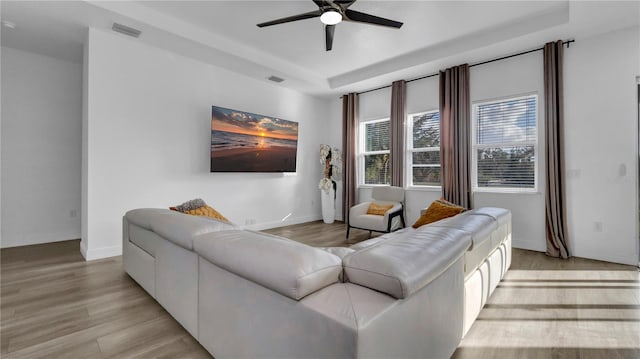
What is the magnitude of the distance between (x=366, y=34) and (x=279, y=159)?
263cm

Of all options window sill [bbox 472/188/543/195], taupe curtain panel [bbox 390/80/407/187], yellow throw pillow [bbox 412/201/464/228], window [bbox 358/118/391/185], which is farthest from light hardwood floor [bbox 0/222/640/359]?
window [bbox 358/118/391/185]

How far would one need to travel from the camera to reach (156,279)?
2.17 meters

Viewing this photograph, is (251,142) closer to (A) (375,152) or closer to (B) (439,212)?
(A) (375,152)

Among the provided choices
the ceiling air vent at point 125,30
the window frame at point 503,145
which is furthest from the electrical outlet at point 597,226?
the ceiling air vent at point 125,30

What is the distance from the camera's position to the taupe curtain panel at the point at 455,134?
459 centimetres

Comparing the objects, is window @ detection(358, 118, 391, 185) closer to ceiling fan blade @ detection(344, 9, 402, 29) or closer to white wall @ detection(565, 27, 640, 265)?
white wall @ detection(565, 27, 640, 265)

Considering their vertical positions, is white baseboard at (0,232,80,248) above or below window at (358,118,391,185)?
below

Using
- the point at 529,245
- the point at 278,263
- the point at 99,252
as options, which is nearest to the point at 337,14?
the point at 278,263

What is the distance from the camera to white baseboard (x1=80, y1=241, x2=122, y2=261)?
3.50m

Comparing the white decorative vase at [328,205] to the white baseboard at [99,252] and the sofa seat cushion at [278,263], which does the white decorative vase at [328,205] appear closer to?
the white baseboard at [99,252]

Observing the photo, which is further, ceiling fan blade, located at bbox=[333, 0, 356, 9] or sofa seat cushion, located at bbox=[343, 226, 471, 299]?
ceiling fan blade, located at bbox=[333, 0, 356, 9]

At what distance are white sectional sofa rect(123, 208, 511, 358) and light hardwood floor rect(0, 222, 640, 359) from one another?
0.21 m

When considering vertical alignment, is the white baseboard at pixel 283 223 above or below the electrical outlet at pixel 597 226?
below

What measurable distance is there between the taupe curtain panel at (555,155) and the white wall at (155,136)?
428 centimetres
